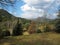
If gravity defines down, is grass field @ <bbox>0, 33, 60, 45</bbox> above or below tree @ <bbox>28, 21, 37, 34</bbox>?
below

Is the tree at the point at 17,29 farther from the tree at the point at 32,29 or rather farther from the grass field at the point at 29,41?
the grass field at the point at 29,41

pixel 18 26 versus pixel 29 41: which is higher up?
pixel 18 26

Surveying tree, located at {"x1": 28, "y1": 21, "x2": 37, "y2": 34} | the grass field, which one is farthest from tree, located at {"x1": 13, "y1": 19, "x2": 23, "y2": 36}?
the grass field

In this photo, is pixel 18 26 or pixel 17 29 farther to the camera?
pixel 17 29

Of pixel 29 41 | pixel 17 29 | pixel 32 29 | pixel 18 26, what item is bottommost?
pixel 29 41

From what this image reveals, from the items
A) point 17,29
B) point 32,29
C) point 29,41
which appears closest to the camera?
point 29,41

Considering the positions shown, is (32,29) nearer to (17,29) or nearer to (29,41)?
(17,29)

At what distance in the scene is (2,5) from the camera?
728 inches

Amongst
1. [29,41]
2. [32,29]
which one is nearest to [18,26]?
[32,29]

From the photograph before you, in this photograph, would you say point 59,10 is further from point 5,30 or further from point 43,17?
point 5,30

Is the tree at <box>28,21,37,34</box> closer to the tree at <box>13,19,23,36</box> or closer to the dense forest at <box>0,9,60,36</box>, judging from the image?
the dense forest at <box>0,9,60,36</box>

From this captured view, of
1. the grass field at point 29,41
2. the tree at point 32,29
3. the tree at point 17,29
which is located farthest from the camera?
the tree at point 32,29

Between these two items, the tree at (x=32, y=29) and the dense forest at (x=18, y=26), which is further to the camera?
the tree at (x=32, y=29)

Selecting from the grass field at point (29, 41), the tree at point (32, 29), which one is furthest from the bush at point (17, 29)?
the grass field at point (29, 41)
